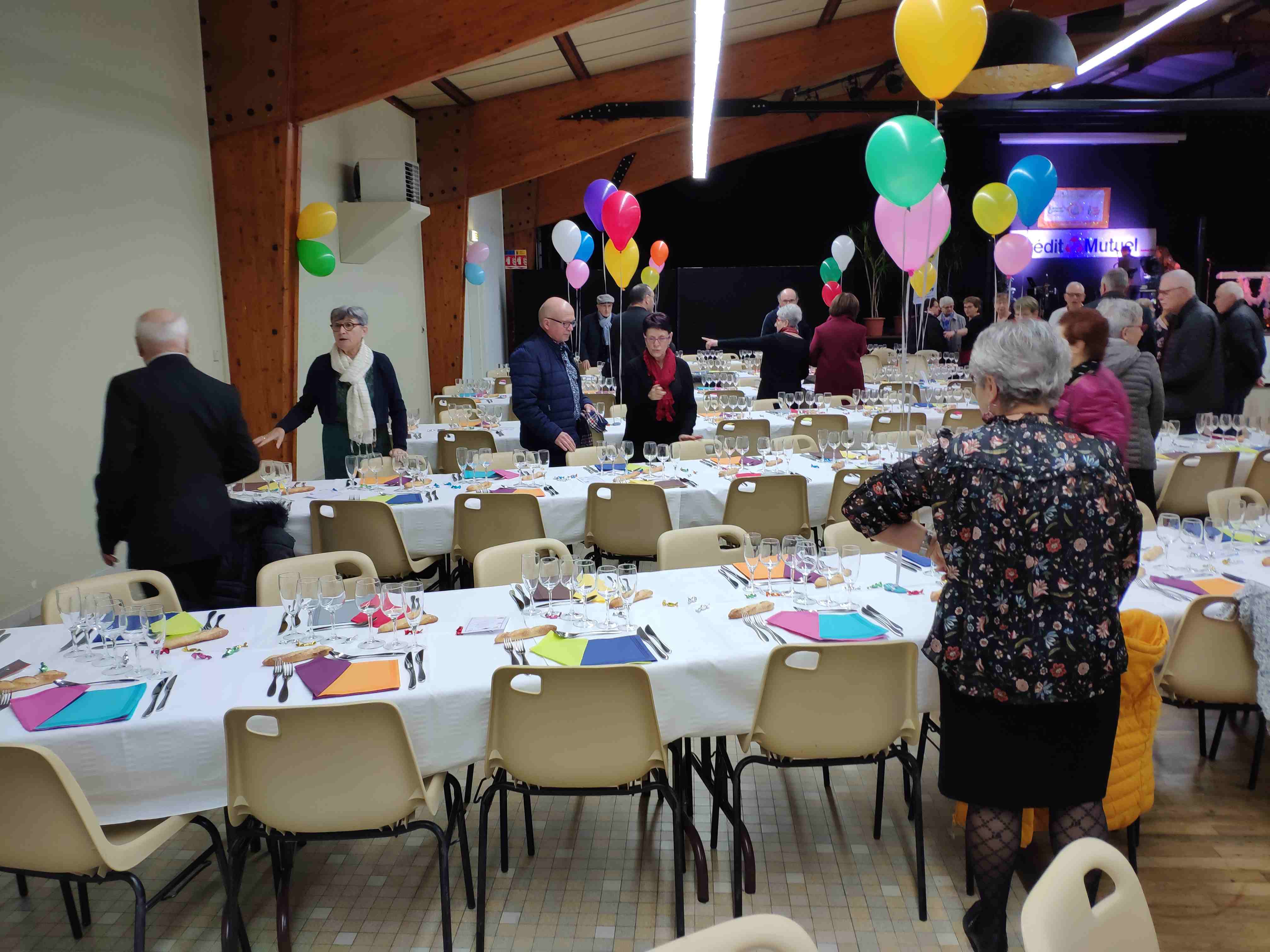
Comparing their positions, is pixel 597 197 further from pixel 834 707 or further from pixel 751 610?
pixel 834 707

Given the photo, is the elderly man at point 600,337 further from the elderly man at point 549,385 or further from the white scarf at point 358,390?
the white scarf at point 358,390

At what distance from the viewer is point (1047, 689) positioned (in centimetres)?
209

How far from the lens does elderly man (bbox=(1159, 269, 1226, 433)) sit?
6.03 m

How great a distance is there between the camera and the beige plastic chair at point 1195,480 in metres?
5.36

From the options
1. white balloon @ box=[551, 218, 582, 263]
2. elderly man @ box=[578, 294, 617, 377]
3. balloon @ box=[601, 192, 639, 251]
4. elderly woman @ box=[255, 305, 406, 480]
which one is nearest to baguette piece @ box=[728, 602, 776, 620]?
elderly woman @ box=[255, 305, 406, 480]

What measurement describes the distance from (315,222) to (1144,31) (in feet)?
29.2

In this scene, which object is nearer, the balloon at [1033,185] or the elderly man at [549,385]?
the elderly man at [549,385]

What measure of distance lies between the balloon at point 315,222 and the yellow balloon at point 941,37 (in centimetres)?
426

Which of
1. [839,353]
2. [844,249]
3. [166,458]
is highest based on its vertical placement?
[844,249]

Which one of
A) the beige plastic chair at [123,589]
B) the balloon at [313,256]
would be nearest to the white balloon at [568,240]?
the balloon at [313,256]

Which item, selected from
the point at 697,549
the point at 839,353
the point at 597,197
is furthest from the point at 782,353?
the point at 697,549

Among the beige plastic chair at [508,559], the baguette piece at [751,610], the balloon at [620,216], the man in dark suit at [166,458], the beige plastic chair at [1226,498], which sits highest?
the balloon at [620,216]

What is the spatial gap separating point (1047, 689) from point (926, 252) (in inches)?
176

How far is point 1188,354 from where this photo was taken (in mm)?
6156
